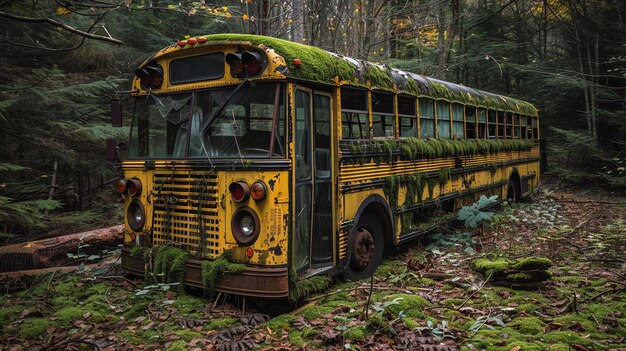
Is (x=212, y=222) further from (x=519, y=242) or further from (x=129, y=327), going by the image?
(x=519, y=242)

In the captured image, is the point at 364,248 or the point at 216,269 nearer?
the point at 216,269

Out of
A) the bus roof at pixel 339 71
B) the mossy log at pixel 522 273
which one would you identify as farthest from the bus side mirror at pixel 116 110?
the mossy log at pixel 522 273

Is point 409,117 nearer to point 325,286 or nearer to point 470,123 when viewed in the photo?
point 470,123

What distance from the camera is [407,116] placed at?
7.34 m

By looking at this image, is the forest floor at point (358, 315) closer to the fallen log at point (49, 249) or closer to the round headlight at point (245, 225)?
the round headlight at point (245, 225)


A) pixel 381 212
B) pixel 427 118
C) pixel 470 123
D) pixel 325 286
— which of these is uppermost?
pixel 470 123

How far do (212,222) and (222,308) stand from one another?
88 cm

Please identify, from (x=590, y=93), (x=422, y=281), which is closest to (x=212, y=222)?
(x=422, y=281)

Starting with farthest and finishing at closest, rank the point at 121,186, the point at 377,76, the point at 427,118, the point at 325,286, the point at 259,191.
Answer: the point at 427,118, the point at 377,76, the point at 121,186, the point at 325,286, the point at 259,191

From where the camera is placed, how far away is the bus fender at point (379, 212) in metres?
5.92

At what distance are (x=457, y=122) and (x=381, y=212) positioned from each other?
3562 mm

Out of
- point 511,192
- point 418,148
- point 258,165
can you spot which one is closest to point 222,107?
point 258,165

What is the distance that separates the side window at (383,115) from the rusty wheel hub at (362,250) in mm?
1402

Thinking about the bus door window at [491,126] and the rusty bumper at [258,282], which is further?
the bus door window at [491,126]
